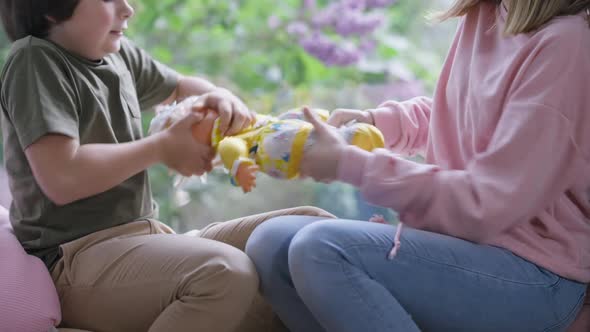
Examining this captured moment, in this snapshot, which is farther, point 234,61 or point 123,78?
point 234,61

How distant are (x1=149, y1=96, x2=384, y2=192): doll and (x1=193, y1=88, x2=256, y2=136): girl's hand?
0.01 metres

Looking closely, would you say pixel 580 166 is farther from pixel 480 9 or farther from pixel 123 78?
pixel 123 78

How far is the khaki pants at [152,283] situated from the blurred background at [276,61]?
1076mm

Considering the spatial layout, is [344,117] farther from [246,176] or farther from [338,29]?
[338,29]

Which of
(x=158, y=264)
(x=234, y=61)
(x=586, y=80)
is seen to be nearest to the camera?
(x=586, y=80)

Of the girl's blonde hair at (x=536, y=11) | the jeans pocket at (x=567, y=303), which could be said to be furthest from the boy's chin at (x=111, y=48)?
the jeans pocket at (x=567, y=303)

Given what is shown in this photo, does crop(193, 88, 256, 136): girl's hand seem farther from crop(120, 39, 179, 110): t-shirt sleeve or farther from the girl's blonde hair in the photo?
the girl's blonde hair

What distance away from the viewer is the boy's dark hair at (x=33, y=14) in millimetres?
1244

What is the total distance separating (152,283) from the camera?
1.19 m

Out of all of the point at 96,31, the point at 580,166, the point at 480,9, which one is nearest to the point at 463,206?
the point at 580,166

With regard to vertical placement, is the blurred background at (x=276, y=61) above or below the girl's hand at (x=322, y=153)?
below

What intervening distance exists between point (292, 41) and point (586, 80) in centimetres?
146

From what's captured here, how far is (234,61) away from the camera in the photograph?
238 cm

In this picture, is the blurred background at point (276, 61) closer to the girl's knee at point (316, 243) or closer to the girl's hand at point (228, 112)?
the girl's hand at point (228, 112)
